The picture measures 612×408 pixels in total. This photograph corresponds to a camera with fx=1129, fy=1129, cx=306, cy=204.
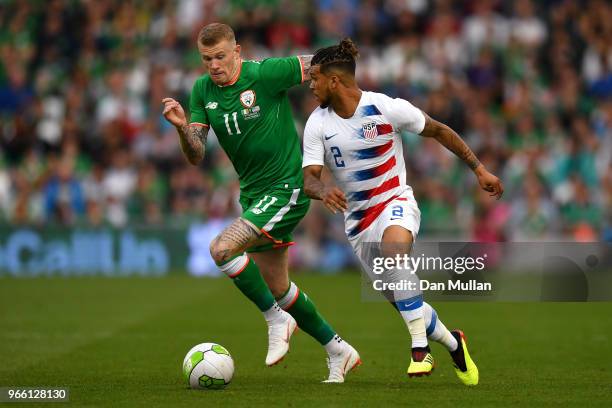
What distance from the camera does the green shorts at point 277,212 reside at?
9.59 metres

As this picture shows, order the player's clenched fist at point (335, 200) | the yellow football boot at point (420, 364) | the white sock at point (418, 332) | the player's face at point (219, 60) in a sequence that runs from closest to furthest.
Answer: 1. the player's clenched fist at point (335, 200)
2. the yellow football boot at point (420, 364)
3. the white sock at point (418, 332)
4. the player's face at point (219, 60)

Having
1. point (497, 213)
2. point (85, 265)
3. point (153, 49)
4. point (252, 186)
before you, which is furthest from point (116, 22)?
point (252, 186)

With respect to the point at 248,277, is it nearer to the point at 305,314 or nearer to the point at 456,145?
the point at 305,314

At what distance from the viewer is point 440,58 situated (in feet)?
78.4

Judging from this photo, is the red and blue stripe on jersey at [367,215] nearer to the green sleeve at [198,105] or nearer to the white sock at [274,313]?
the white sock at [274,313]

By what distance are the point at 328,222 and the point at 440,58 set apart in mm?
4340

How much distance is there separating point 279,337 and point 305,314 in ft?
1.06

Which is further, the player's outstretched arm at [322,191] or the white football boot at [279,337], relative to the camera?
the white football boot at [279,337]

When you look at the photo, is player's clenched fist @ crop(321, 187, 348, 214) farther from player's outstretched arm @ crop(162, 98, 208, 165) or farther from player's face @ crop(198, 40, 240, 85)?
player's face @ crop(198, 40, 240, 85)

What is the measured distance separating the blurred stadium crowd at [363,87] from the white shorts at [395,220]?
40.0 feet

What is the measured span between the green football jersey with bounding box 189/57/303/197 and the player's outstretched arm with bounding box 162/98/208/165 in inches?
7.5

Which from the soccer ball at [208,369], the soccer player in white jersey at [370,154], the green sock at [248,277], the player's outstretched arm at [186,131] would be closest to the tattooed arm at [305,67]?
the soccer player in white jersey at [370,154]

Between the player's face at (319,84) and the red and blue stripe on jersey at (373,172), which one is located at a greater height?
the player's face at (319,84)

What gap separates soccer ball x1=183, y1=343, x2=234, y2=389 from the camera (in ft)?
29.9
